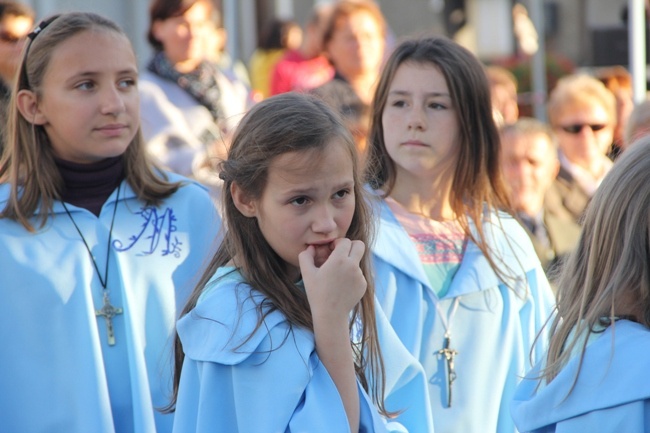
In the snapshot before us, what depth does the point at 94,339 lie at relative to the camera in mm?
3402

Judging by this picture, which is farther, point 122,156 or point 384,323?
point 122,156

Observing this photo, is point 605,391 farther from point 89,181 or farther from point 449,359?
point 89,181

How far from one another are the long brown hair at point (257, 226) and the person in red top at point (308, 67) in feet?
13.7

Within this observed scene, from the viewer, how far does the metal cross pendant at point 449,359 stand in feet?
11.5

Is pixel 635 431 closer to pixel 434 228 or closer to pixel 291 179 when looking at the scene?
pixel 291 179

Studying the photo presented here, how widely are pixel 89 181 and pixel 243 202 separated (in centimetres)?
100

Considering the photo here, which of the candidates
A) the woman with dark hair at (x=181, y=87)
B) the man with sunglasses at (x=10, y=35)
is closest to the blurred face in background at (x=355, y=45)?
the woman with dark hair at (x=181, y=87)

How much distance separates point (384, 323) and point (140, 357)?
90cm

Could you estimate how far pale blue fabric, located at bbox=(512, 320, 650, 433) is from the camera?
2.42 m

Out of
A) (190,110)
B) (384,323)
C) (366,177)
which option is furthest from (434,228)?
(190,110)

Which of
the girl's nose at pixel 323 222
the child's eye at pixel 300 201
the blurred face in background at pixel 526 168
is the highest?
the child's eye at pixel 300 201

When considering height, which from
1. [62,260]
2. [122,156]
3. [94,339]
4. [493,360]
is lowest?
[493,360]

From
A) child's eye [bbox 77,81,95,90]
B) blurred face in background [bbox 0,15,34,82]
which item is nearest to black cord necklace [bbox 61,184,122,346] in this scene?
child's eye [bbox 77,81,95,90]

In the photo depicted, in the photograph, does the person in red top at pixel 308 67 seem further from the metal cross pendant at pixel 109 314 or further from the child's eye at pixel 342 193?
the child's eye at pixel 342 193
